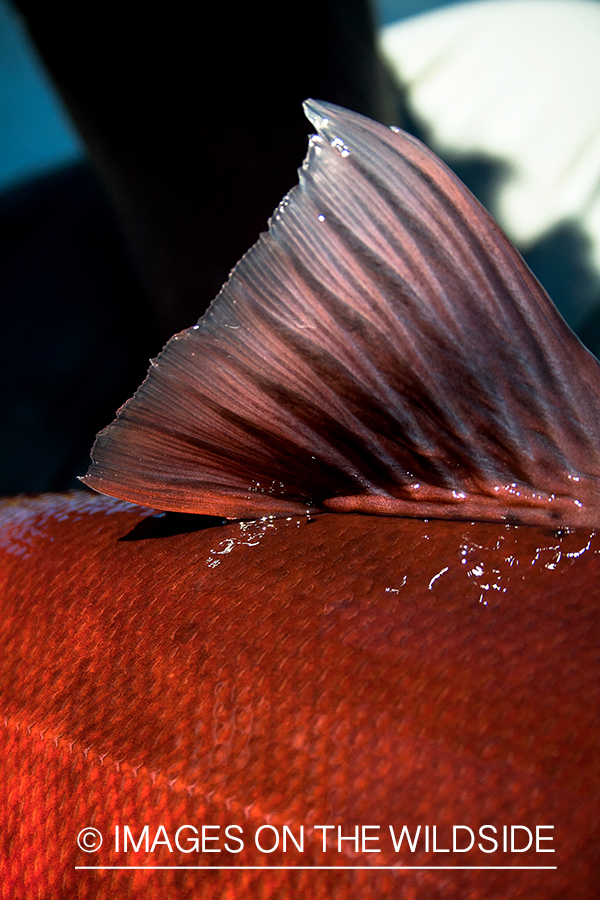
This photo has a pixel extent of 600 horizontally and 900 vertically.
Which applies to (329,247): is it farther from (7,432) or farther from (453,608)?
(7,432)

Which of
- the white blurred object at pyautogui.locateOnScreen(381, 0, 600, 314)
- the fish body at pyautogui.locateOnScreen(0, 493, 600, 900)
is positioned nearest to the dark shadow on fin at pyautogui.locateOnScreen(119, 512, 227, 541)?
the fish body at pyautogui.locateOnScreen(0, 493, 600, 900)

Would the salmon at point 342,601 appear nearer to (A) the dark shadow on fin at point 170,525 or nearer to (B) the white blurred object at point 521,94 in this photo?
(A) the dark shadow on fin at point 170,525

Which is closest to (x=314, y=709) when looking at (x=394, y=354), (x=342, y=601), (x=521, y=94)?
(x=342, y=601)

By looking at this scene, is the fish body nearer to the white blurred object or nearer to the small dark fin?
the small dark fin

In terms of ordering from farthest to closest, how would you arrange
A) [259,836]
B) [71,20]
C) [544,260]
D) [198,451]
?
[544,260], [71,20], [198,451], [259,836]

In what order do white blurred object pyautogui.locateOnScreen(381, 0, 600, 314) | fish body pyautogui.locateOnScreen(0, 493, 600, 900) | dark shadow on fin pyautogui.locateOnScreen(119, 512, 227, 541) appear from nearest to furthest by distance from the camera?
fish body pyautogui.locateOnScreen(0, 493, 600, 900), dark shadow on fin pyautogui.locateOnScreen(119, 512, 227, 541), white blurred object pyautogui.locateOnScreen(381, 0, 600, 314)

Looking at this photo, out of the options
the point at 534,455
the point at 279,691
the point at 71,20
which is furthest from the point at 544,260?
the point at 279,691
